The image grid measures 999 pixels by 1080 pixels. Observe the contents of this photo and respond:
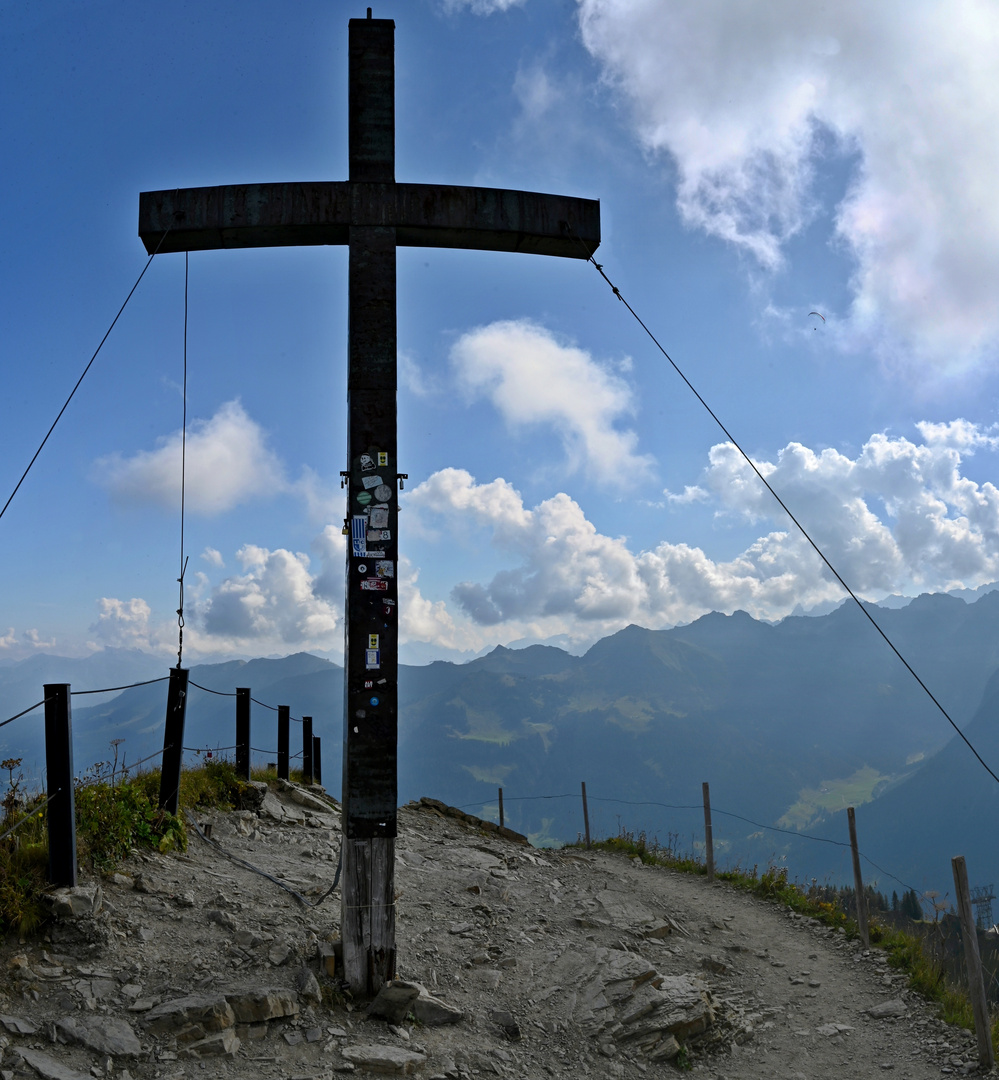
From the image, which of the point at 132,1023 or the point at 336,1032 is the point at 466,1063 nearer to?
the point at 336,1032

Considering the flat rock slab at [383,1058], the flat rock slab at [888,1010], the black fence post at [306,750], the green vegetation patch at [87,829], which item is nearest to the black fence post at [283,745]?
the black fence post at [306,750]

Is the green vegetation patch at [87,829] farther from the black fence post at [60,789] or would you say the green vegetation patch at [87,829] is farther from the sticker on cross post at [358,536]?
the sticker on cross post at [358,536]

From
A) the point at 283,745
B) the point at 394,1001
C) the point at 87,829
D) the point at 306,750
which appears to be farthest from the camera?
the point at 306,750

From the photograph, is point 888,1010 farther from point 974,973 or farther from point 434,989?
point 434,989

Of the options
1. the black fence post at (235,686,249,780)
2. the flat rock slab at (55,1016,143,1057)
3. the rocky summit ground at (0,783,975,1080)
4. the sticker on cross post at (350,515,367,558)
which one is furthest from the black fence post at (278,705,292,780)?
the flat rock slab at (55,1016,143,1057)

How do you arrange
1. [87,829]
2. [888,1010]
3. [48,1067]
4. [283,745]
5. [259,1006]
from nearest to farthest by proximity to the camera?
[48,1067]
[259,1006]
[87,829]
[888,1010]
[283,745]

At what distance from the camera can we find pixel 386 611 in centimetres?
667

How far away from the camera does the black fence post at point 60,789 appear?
251 inches

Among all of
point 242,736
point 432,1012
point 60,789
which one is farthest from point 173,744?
point 432,1012

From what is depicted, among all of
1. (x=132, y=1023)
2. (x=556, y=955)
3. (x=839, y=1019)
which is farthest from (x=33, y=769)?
(x=839, y=1019)

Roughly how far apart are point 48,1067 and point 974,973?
7915 millimetres

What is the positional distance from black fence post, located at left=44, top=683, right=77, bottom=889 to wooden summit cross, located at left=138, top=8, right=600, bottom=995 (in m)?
2.44

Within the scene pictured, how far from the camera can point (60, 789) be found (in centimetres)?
645

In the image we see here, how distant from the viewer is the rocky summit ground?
5363 millimetres
